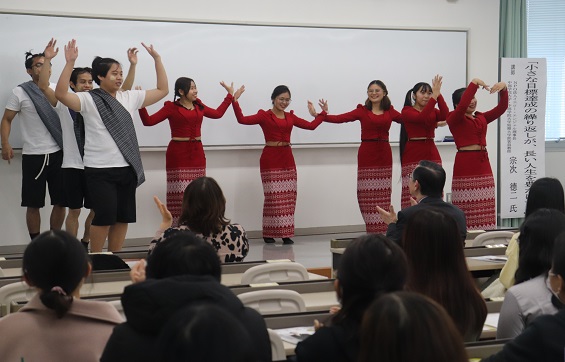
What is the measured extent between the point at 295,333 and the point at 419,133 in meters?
5.34

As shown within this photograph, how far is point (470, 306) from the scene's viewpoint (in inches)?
113

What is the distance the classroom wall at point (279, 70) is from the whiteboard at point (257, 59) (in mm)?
63

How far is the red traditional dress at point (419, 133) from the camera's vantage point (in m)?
7.93

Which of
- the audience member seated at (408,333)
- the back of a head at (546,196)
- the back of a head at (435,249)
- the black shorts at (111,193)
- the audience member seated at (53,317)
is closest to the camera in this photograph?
the audience member seated at (408,333)

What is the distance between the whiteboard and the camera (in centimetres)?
775

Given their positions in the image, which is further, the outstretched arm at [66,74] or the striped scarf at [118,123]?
the striped scarf at [118,123]

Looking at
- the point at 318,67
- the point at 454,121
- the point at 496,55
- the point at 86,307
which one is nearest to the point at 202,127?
the point at 318,67

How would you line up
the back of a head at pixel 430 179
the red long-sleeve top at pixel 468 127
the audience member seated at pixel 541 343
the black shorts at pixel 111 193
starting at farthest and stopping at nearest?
the red long-sleeve top at pixel 468 127 → the black shorts at pixel 111 193 → the back of a head at pixel 430 179 → the audience member seated at pixel 541 343

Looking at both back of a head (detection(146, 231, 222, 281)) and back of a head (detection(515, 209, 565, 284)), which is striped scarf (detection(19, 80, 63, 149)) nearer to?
back of a head (detection(515, 209, 565, 284))

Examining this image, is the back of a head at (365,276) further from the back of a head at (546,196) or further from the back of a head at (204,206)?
the back of a head at (546,196)

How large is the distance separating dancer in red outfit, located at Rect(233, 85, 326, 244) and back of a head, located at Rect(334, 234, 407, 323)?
5.95 m

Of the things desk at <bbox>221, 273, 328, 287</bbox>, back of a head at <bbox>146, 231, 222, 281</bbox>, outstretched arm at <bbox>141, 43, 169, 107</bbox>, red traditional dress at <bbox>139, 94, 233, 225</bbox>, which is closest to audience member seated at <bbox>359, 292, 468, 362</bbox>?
back of a head at <bbox>146, 231, 222, 281</bbox>

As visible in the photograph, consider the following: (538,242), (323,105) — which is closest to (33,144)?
(323,105)

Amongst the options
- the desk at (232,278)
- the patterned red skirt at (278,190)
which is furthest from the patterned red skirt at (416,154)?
the desk at (232,278)
